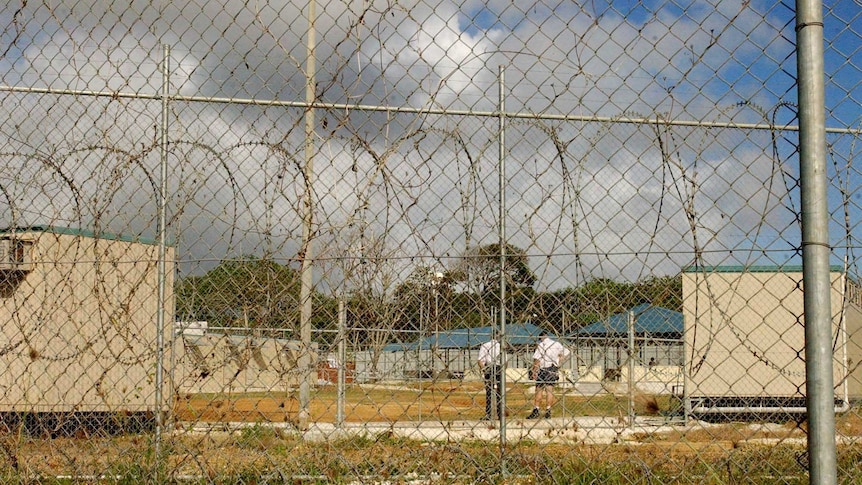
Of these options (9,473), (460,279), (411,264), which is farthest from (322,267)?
(9,473)

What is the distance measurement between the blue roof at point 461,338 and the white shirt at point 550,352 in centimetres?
8

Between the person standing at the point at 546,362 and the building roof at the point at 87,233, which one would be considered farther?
the person standing at the point at 546,362

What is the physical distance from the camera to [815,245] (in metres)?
1.99

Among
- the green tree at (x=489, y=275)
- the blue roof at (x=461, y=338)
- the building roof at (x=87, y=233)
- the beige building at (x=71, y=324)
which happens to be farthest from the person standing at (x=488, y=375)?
the beige building at (x=71, y=324)

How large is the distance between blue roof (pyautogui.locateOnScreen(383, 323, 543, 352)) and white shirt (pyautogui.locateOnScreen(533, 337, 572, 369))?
80 mm

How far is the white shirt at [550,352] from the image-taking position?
3965 millimetres

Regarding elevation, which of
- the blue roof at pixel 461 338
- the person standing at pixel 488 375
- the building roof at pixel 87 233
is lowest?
the person standing at pixel 488 375

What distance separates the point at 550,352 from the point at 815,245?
3000 millimetres

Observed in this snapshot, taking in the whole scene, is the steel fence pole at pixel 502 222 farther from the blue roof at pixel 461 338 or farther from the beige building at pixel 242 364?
the beige building at pixel 242 364

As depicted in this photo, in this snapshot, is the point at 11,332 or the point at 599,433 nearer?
the point at 11,332

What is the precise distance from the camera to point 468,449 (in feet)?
11.1

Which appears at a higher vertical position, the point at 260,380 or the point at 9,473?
the point at 260,380

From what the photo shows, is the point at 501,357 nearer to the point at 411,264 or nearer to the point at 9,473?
the point at 411,264

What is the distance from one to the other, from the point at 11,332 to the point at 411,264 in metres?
4.95
